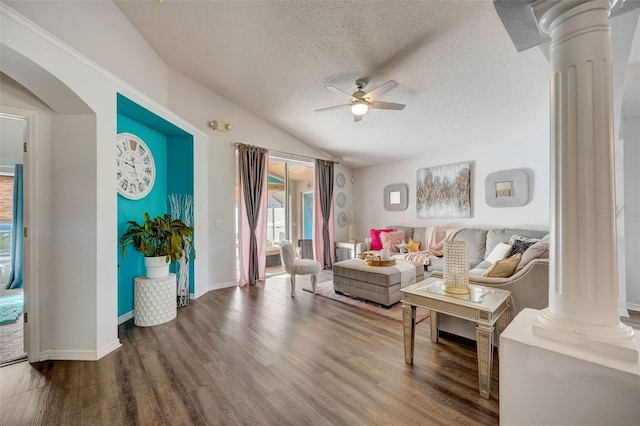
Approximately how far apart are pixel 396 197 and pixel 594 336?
495cm

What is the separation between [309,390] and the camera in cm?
179

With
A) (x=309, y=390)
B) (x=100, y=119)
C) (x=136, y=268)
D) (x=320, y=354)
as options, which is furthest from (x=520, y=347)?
(x=136, y=268)

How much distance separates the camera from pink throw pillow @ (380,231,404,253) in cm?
522

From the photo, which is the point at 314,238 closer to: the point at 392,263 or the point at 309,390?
the point at 392,263

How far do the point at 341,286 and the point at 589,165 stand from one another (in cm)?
305

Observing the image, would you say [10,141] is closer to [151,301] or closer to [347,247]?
[151,301]

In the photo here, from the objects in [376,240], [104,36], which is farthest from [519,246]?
[104,36]

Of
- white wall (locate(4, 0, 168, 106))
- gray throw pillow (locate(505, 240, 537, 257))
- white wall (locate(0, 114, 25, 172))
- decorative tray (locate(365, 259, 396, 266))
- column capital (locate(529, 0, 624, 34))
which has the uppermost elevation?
white wall (locate(4, 0, 168, 106))

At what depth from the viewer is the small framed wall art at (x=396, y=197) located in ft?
18.9

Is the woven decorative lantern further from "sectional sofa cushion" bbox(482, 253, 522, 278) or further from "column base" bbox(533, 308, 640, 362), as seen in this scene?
"column base" bbox(533, 308, 640, 362)

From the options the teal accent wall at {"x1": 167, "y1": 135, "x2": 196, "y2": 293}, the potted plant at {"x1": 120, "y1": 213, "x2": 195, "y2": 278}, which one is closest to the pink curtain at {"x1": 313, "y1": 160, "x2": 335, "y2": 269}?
the teal accent wall at {"x1": 167, "y1": 135, "x2": 196, "y2": 293}

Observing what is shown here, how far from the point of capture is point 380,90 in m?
2.73

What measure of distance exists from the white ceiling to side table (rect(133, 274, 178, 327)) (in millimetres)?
2855

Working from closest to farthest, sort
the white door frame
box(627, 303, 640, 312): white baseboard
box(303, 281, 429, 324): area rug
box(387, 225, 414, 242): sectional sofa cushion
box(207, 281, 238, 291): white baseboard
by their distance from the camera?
1. the white door frame
2. box(303, 281, 429, 324): area rug
3. box(627, 303, 640, 312): white baseboard
4. box(207, 281, 238, 291): white baseboard
5. box(387, 225, 414, 242): sectional sofa cushion
